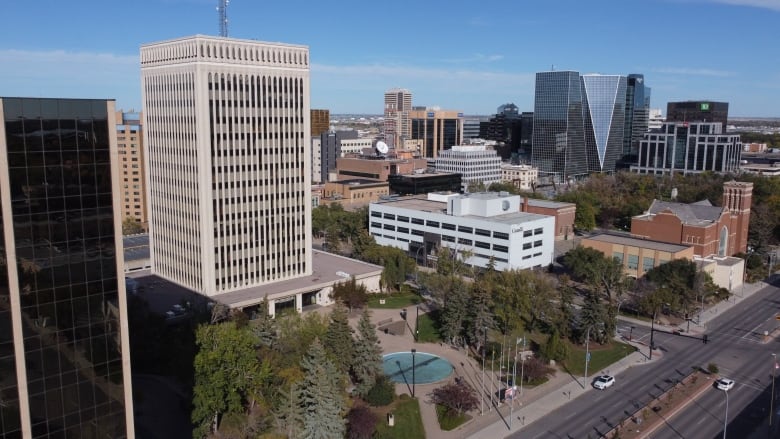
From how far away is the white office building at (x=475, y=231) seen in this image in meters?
89.6

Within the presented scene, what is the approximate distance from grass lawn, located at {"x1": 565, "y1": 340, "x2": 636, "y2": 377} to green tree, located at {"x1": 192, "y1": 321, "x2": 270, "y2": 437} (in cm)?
3051

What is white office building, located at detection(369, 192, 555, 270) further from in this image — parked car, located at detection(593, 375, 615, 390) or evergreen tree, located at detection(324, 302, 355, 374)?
evergreen tree, located at detection(324, 302, 355, 374)

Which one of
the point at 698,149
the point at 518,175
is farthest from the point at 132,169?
the point at 698,149

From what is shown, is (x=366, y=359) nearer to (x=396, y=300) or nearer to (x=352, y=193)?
(x=396, y=300)

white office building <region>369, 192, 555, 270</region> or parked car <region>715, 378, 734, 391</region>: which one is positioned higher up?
white office building <region>369, 192, 555, 270</region>

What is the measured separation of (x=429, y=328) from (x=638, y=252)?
124 ft

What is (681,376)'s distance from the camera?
57625 mm

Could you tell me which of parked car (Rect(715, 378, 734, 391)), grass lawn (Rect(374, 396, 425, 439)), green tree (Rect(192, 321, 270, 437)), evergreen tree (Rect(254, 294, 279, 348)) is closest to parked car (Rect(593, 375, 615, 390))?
parked car (Rect(715, 378, 734, 391))

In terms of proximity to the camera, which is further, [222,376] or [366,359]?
[366,359]

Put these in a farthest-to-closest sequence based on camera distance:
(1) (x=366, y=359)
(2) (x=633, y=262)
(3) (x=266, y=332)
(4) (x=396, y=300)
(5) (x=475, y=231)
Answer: (5) (x=475, y=231), (2) (x=633, y=262), (4) (x=396, y=300), (3) (x=266, y=332), (1) (x=366, y=359)

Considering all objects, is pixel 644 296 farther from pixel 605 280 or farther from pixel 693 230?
pixel 693 230

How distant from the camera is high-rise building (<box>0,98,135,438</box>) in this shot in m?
25.6

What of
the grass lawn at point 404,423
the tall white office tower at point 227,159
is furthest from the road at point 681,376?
the tall white office tower at point 227,159

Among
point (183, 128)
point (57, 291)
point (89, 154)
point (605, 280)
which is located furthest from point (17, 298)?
point (605, 280)
